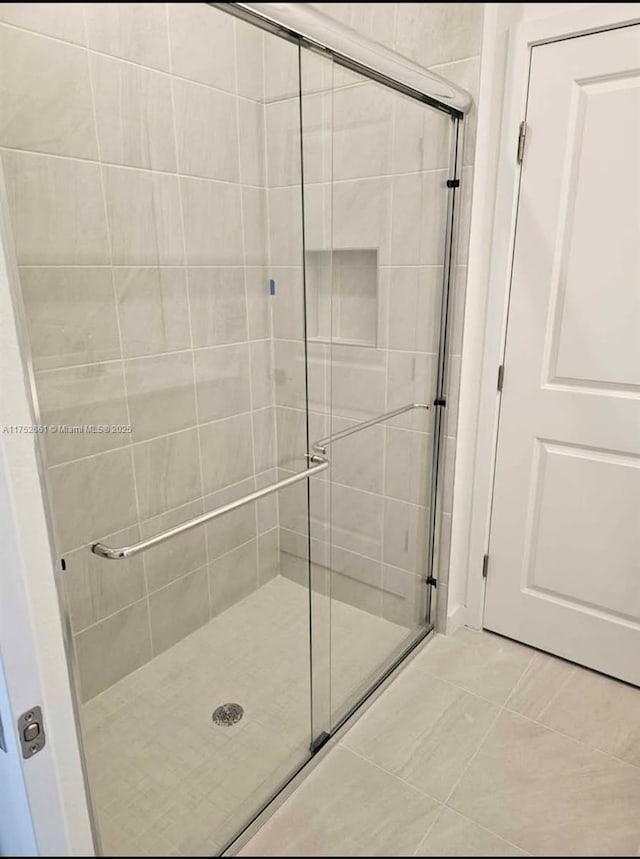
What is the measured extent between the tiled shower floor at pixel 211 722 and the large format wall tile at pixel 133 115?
135cm

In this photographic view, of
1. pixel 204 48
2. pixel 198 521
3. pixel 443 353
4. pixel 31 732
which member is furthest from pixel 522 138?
pixel 31 732

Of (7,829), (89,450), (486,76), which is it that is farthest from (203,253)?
(7,829)

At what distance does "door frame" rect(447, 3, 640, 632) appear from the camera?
1.54 m

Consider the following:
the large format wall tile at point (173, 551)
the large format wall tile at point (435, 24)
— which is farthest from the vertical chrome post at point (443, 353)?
the large format wall tile at point (173, 551)

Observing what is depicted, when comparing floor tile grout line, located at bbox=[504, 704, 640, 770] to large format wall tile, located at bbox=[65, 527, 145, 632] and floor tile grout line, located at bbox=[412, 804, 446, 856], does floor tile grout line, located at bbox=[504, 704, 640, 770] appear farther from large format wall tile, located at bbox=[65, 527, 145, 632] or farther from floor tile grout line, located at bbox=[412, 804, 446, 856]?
large format wall tile, located at bbox=[65, 527, 145, 632]

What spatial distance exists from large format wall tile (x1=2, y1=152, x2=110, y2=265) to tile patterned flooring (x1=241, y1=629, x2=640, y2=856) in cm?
117

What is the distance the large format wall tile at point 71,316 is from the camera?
1227 mm

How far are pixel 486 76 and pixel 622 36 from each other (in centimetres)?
35

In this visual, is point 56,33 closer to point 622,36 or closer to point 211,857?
point 622,36

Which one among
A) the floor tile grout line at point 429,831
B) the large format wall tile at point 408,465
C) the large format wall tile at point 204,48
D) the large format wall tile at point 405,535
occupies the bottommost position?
the large format wall tile at point 405,535

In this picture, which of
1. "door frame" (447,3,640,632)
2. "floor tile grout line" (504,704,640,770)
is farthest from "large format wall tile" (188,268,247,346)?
"floor tile grout line" (504,704,640,770)

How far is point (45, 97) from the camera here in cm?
125

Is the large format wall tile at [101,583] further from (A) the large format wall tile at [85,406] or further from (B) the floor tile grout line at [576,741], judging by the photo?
(B) the floor tile grout line at [576,741]

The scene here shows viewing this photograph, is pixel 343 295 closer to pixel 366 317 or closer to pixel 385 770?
pixel 366 317
